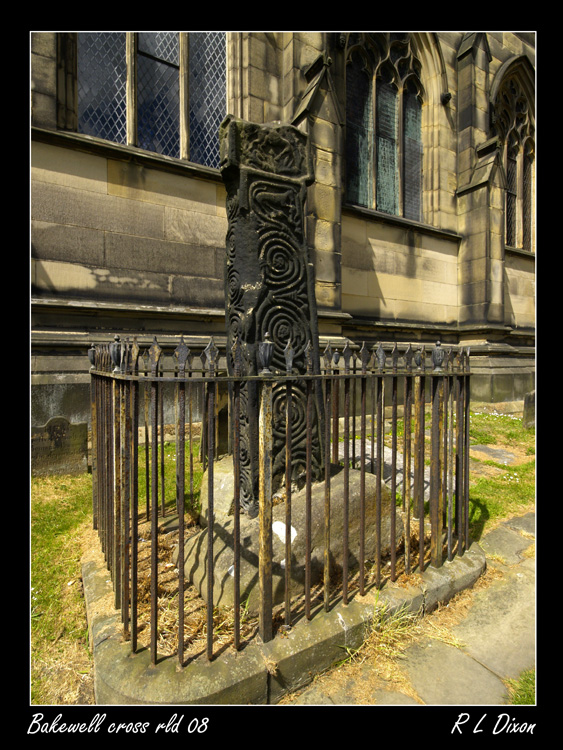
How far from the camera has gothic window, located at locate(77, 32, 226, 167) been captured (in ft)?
20.2

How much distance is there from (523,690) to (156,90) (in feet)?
27.6

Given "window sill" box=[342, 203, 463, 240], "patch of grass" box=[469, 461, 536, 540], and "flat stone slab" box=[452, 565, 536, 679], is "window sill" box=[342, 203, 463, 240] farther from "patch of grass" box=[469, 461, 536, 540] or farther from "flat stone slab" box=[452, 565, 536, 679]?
"flat stone slab" box=[452, 565, 536, 679]

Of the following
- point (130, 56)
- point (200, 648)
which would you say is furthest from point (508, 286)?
point (200, 648)

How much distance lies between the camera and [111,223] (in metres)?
5.94

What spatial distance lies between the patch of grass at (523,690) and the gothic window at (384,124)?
8787 mm

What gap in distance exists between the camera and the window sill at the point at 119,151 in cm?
550

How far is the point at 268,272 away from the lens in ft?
9.97

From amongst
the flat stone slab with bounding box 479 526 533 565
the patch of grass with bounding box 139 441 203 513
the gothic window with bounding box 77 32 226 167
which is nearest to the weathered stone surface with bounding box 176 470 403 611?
the flat stone slab with bounding box 479 526 533 565

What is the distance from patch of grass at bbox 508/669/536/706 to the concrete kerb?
1.86 feet

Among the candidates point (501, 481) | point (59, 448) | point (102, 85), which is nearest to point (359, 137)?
point (102, 85)

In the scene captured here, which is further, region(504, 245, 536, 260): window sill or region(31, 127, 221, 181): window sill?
region(504, 245, 536, 260): window sill

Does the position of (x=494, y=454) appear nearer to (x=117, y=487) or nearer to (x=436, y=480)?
(x=436, y=480)

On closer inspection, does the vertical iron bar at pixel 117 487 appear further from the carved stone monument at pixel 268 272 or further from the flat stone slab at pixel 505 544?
the flat stone slab at pixel 505 544

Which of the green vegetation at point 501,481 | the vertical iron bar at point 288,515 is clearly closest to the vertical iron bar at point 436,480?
the green vegetation at point 501,481
